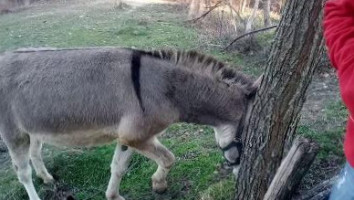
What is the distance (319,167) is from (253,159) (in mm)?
895

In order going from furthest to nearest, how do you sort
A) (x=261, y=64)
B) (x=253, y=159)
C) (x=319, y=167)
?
1. (x=261, y=64)
2. (x=319, y=167)
3. (x=253, y=159)

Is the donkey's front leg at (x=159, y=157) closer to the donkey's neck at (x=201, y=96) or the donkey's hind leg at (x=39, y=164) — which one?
the donkey's neck at (x=201, y=96)

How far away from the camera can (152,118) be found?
3.56 meters

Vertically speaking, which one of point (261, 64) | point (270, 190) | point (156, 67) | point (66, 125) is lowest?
point (261, 64)

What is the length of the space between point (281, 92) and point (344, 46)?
1032mm

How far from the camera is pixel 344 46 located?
1.59 m

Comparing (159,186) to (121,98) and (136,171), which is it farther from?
Answer: (121,98)

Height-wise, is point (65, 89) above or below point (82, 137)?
above

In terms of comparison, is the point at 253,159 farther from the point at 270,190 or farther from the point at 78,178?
the point at 78,178

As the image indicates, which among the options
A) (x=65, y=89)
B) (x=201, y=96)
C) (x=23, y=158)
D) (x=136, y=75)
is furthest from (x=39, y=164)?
(x=201, y=96)

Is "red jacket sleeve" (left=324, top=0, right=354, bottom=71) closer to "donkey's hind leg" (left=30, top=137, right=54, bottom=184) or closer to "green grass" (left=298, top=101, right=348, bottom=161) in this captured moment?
"green grass" (left=298, top=101, right=348, bottom=161)

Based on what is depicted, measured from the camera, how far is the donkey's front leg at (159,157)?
12.3 feet

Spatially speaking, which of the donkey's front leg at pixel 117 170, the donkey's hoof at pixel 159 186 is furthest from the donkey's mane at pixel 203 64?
the donkey's hoof at pixel 159 186

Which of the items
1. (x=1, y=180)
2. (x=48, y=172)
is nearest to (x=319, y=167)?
(x=48, y=172)
